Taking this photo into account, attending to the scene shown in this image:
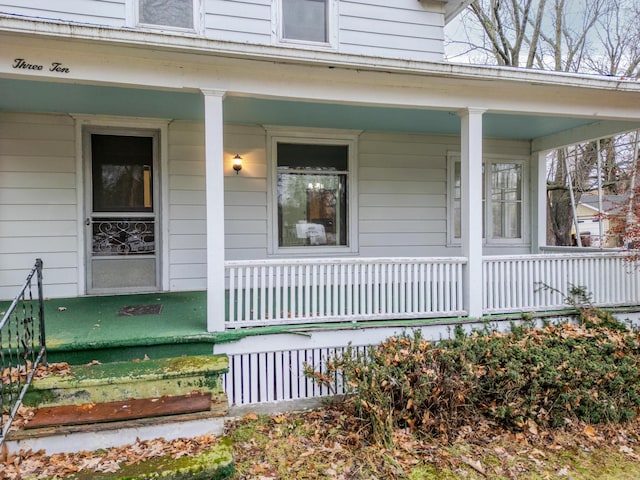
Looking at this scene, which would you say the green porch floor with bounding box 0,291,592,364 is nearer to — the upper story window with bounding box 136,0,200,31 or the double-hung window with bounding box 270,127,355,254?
the double-hung window with bounding box 270,127,355,254

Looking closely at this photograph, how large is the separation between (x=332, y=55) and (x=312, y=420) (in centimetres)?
336

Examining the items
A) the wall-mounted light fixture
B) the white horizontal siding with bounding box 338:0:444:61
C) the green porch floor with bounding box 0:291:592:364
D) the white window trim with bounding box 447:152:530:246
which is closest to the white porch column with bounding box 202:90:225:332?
the green porch floor with bounding box 0:291:592:364

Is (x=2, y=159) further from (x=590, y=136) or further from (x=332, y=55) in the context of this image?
(x=590, y=136)

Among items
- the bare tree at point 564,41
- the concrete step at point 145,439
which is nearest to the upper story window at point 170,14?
the concrete step at point 145,439

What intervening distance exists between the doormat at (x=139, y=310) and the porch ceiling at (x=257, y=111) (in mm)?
2333

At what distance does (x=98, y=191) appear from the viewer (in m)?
5.22

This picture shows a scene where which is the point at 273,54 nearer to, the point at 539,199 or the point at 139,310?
the point at 139,310

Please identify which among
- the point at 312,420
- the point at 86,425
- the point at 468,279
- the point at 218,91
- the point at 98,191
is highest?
the point at 218,91

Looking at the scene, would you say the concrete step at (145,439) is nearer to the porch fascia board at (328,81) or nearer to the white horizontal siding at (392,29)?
the porch fascia board at (328,81)

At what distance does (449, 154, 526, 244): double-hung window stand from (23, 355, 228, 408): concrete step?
5.32 metres

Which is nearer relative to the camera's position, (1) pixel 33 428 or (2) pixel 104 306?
(1) pixel 33 428

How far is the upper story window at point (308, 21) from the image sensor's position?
217 inches

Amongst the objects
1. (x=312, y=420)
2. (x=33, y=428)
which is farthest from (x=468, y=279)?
(x=33, y=428)

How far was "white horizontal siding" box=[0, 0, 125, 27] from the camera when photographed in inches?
186
